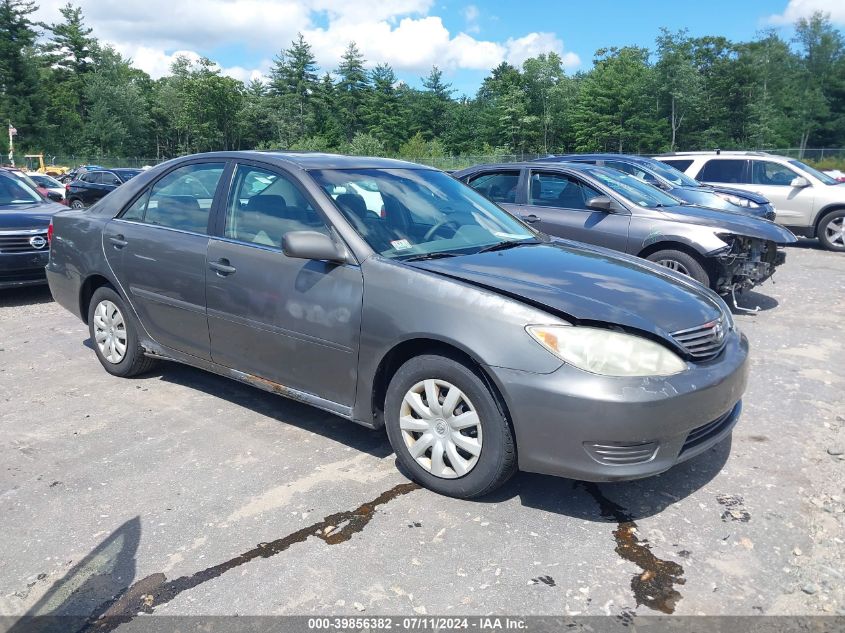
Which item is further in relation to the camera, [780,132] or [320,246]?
[780,132]

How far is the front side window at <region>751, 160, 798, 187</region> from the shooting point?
13.5 metres

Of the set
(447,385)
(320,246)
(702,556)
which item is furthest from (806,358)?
(320,246)

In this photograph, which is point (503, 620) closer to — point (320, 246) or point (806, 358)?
point (320, 246)

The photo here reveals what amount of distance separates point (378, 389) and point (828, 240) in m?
12.7

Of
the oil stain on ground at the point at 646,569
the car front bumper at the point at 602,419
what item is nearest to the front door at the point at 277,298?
the car front bumper at the point at 602,419

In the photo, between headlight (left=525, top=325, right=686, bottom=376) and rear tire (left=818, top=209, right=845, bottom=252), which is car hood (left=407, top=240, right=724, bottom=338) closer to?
headlight (left=525, top=325, right=686, bottom=376)

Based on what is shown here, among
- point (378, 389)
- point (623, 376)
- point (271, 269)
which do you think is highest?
point (271, 269)

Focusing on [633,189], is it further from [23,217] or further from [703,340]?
[23,217]

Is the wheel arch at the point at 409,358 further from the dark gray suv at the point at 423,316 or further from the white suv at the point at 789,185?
the white suv at the point at 789,185

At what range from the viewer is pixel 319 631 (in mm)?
2473

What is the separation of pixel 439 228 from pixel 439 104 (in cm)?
7595

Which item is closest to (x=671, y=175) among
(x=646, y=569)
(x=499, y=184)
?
(x=499, y=184)

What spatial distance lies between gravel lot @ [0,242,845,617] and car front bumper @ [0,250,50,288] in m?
3.63

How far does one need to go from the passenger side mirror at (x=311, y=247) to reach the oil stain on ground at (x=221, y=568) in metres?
1.26
